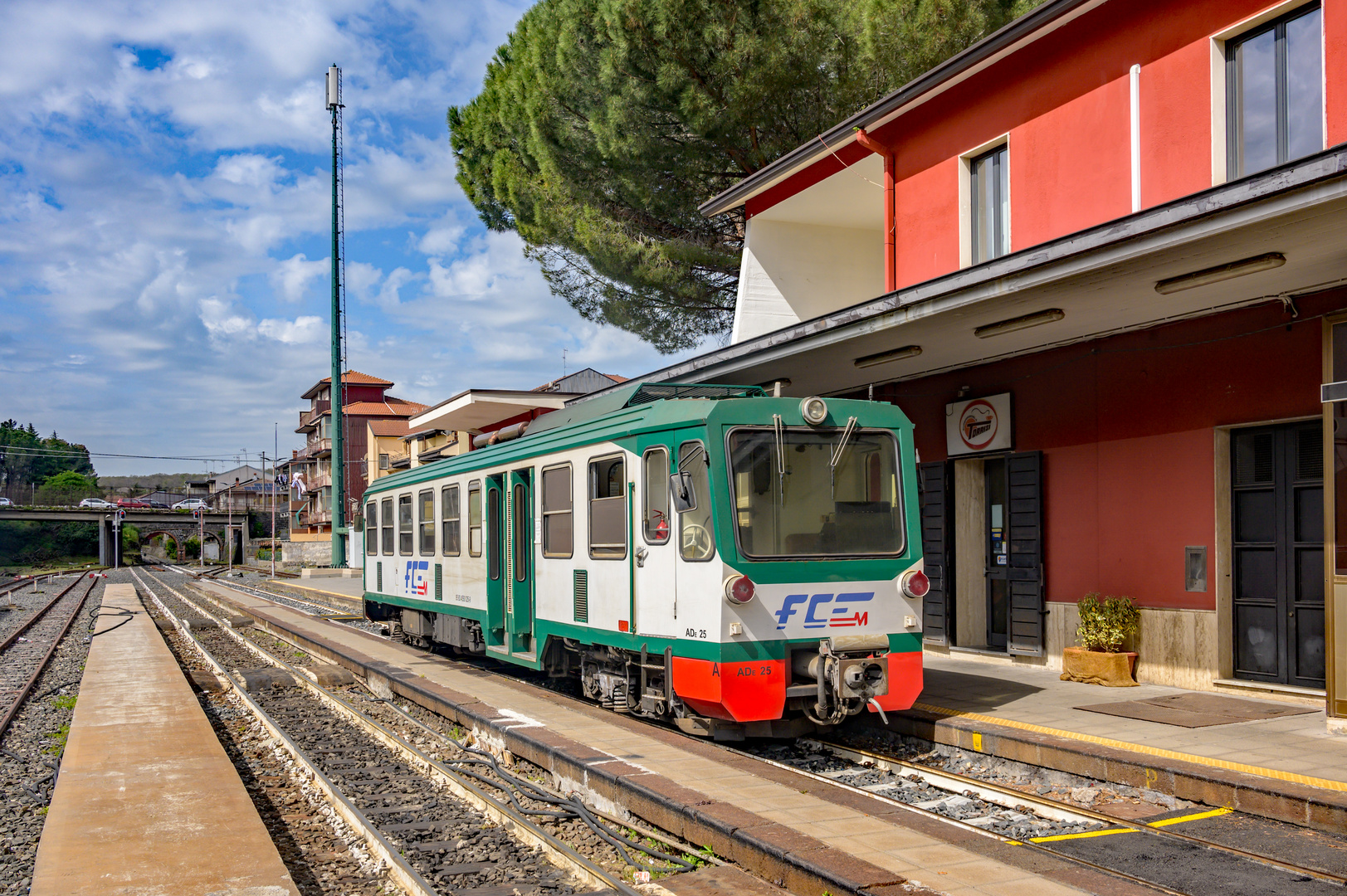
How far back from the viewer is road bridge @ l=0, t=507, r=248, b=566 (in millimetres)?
81875

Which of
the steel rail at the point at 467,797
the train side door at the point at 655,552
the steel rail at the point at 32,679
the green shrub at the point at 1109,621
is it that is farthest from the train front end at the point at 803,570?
the steel rail at the point at 32,679

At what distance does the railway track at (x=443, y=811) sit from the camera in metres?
5.86

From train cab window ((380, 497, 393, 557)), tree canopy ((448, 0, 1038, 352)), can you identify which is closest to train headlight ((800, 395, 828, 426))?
train cab window ((380, 497, 393, 557))

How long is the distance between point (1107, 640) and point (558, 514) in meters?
5.36

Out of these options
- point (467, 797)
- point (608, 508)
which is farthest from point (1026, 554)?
point (467, 797)

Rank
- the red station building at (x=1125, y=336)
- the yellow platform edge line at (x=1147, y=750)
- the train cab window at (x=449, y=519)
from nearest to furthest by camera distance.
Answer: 1. the yellow platform edge line at (x=1147, y=750)
2. the red station building at (x=1125, y=336)
3. the train cab window at (x=449, y=519)

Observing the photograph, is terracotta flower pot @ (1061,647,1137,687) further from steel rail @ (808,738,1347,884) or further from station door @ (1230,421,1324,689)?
steel rail @ (808,738,1347,884)

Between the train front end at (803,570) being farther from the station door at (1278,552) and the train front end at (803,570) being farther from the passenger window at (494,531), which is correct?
the passenger window at (494,531)

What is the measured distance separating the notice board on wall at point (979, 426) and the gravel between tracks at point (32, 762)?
9.67m

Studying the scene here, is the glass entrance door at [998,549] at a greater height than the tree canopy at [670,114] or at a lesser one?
lesser

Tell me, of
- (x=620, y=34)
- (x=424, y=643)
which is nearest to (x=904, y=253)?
(x=620, y=34)

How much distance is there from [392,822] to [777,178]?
11.4 meters

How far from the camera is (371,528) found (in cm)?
1783

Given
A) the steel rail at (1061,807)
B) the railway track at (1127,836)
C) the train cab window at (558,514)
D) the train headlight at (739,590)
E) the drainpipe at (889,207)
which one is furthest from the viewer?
the drainpipe at (889,207)
